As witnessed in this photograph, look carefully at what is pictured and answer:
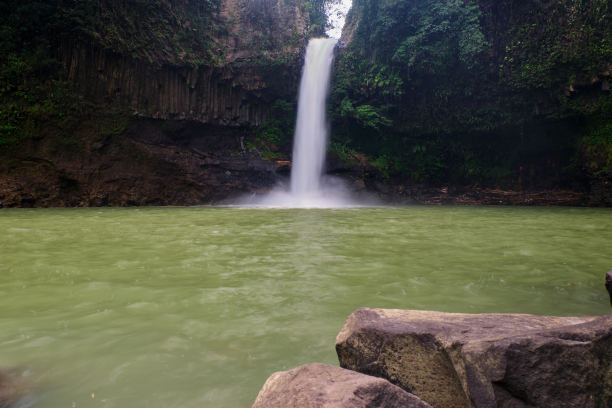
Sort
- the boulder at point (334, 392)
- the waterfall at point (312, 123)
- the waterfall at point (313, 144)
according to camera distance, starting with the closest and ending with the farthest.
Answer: the boulder at point (334, 392), the waterfall at point (313, 144), the waterfall at point (312, 123)

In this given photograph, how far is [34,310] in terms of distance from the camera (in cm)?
266

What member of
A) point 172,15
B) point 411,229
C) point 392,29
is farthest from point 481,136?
point 172,15

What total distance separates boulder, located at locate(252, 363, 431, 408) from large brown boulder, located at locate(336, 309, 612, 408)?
0.93 ft

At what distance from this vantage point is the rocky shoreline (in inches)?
46.7

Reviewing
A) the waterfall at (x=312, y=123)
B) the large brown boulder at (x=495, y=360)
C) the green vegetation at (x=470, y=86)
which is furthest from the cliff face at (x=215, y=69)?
the large brown boulder at (x=495, y=360)

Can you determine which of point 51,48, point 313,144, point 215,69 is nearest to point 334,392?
point 51,48

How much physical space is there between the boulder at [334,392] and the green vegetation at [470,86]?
54.7 ft

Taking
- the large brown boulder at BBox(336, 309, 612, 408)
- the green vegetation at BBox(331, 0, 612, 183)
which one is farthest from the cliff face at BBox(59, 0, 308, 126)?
the large brown boulder at BBox(336, 309, 612, 408)

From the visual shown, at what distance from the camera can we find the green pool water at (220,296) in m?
1.84

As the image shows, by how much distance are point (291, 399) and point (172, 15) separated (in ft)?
57.0

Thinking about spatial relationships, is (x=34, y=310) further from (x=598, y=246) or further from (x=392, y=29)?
(x=392, y=29)

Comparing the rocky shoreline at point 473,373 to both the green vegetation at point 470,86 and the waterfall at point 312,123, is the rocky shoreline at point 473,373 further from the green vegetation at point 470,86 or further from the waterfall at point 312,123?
the green vegetation at point 470,86

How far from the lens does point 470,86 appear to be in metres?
17.0

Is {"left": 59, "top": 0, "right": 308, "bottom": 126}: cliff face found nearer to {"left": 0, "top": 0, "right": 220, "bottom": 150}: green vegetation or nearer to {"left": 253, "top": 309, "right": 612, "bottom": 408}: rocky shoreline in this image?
{"left": 0, "top": 0, "right": 220, "bottom": 150}: green vegetation
